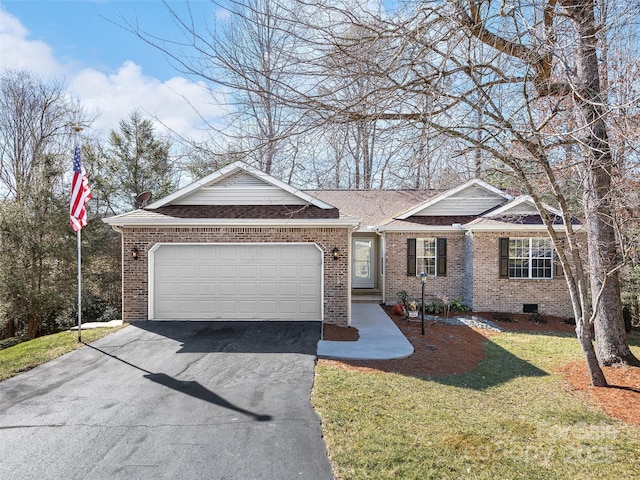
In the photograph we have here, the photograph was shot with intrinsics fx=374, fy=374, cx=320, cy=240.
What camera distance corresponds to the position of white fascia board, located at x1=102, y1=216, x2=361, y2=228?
9516 millimetres

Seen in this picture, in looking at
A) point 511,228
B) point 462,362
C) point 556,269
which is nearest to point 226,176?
point 462,362

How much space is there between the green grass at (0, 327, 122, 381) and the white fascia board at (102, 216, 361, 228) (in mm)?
2765

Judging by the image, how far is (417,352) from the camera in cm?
813

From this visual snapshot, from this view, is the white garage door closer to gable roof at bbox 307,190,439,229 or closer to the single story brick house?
the single story brick house

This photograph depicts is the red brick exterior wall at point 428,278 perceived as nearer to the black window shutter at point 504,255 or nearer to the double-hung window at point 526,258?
the black window shutter at point 504,255

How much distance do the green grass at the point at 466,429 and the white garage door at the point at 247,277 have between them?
11.7 feet

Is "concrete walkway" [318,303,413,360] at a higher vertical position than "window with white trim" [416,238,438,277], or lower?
lower

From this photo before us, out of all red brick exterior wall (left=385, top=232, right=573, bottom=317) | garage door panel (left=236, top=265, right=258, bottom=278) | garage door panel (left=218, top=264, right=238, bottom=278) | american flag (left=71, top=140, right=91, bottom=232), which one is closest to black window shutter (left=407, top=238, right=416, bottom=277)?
red brick exterior wall (left=385, top=232, right=573, bottom=317)

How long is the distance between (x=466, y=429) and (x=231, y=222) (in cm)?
706

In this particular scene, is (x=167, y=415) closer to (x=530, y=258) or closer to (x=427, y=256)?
(x=427, y=256)

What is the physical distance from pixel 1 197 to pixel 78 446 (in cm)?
1752

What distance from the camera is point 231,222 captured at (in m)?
9.60

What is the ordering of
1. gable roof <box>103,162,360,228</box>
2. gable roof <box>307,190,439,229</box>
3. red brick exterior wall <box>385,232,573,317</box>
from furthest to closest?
gable roof <box>307,190,439,229</box>
red brick exterior wall <box>385,232,573,317</box>
gable roof <box>103,162,360,228</box>

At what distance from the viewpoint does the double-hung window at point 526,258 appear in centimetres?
1291
